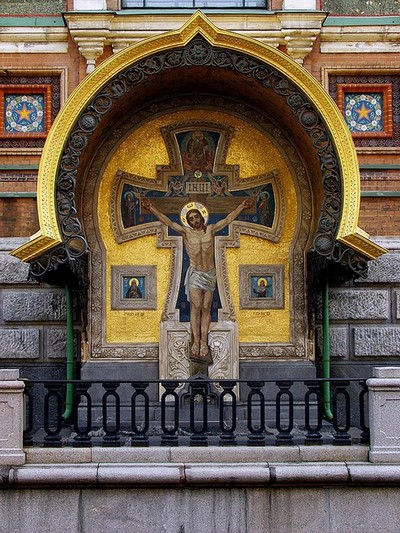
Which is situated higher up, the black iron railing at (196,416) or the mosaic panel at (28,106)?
the mosaic panel at (28,106)

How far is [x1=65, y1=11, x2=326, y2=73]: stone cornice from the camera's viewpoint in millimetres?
12688

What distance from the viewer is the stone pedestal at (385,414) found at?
9922 millimetres

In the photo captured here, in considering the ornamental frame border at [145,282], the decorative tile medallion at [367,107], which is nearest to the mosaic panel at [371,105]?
the decorative tile medallion at [367,107]

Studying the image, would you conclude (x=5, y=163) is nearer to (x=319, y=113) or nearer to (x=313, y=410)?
(x=319, y=113)

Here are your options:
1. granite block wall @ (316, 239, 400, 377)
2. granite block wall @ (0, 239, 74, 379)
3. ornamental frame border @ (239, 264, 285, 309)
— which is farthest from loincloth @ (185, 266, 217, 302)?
granite block wall @ (0, 239, 74, 379)

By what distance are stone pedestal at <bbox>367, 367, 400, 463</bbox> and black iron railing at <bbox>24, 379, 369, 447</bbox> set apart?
0.19 meters

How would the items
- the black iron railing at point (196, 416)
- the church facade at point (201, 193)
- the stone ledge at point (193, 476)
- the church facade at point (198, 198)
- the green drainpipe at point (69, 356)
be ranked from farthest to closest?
the church facade at point (198, 198), the green drainpipe at point (69, 356), the church facade at point (201, 193), the black iron railing at point (196, 416), the stone ledge at point (193, 476)

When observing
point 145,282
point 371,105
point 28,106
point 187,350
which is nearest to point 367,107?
point 371,105

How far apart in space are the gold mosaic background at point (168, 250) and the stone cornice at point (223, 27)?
1208 millimetres

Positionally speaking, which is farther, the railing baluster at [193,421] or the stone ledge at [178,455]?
the railing baluster at [193,421]

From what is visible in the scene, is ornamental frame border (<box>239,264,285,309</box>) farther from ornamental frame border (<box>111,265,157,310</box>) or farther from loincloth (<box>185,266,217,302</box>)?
ornamental frame border (<box>111,265,157,310</box>)

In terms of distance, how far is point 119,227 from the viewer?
12719mm

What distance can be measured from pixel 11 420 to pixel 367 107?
267 inches

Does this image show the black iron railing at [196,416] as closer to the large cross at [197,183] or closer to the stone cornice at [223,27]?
the large cross at [197,183]
